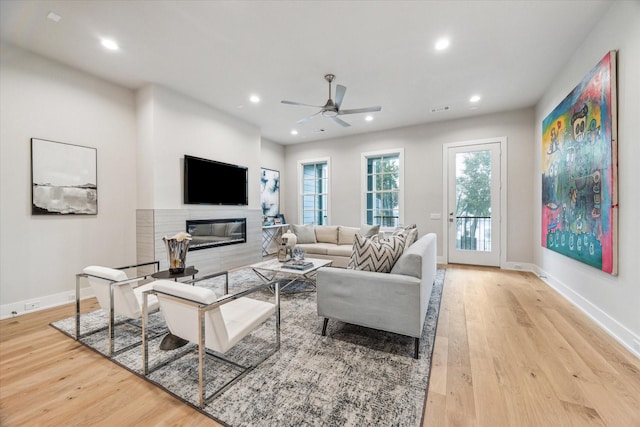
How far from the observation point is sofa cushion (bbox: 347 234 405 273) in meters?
2.28

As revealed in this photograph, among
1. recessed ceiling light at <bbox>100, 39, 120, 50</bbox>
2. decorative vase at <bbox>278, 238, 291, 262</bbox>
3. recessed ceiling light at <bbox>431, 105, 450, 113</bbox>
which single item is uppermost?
recessed ceiling light at <bbox>431, 105, 450, 113</bbox>

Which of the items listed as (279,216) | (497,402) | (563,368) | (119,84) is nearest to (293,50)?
(119,84)

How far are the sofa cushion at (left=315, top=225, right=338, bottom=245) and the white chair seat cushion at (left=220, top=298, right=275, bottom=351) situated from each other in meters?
3.29

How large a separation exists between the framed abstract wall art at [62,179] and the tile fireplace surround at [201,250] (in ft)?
2.20

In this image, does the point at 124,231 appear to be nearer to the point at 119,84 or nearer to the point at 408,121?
the point at 119,84

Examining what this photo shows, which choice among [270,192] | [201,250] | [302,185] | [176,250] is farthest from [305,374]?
[302,185]

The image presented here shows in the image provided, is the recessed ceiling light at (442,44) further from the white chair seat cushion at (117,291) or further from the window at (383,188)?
the white chair seat cushion at (117,291)

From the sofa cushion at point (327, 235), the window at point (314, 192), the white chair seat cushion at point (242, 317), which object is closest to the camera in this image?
the white chair seat cushion at point (242, 317)

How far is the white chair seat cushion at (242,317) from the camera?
1.74 m

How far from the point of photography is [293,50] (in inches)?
120

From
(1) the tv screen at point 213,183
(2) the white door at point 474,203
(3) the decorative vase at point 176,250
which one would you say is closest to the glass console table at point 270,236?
(1) the tv screen at point 213,183

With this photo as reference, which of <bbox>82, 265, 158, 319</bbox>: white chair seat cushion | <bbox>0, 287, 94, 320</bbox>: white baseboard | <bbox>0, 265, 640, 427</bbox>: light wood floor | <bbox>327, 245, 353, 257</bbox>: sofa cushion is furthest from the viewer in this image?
<bbox>327, 245, 353, 257</bbox>: sofa cushion

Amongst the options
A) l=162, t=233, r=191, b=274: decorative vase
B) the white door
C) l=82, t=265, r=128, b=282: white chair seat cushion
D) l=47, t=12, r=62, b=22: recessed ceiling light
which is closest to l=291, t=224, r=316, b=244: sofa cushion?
the white door

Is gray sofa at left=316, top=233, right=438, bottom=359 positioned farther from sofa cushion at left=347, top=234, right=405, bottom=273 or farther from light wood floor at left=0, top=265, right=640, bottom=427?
light wood floor at left=0, top=265, right=640, bottom=427
